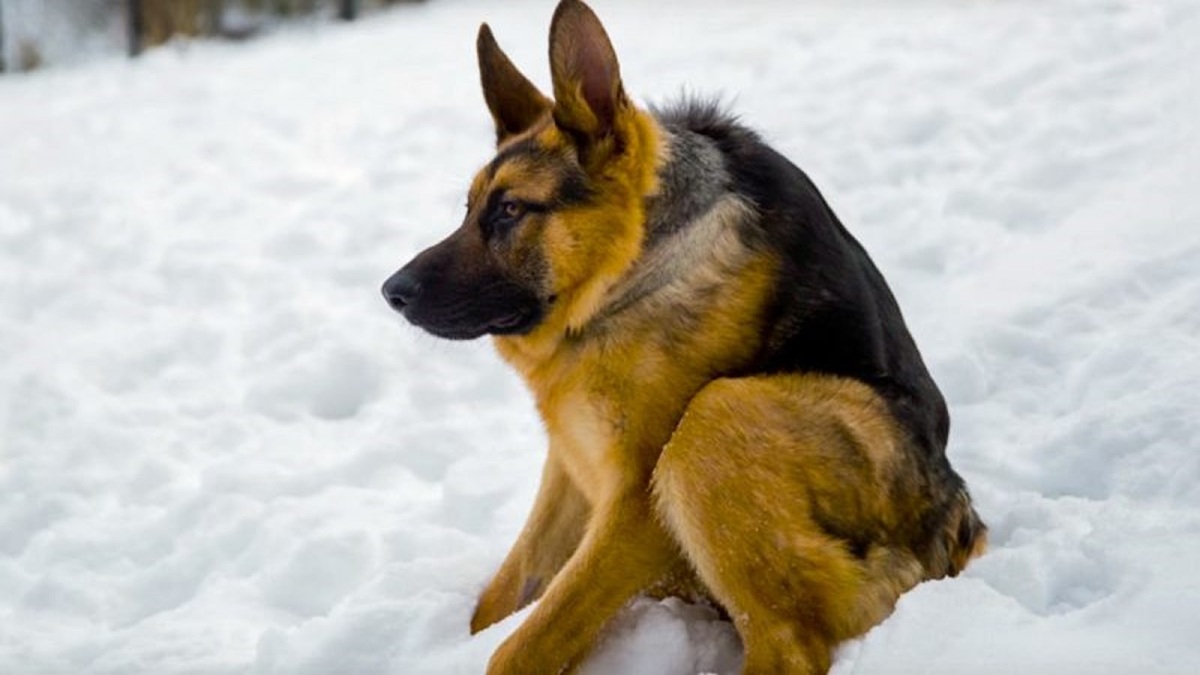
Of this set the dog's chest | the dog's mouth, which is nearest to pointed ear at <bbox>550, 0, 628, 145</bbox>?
the dog's mouth

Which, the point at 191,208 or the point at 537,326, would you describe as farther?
the point at 191,208

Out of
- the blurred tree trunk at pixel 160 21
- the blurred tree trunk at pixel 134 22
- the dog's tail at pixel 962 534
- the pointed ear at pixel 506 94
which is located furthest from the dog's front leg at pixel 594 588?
the blurred tree trunk at pixel 134 22

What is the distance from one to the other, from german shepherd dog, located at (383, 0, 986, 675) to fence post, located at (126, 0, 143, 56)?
40.3 feet

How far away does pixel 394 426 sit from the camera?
6059 mm

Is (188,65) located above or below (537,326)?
below

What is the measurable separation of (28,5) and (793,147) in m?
12.9

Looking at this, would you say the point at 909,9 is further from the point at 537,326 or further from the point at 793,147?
the point at 537,326

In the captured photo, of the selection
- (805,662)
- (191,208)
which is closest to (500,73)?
(805,662)

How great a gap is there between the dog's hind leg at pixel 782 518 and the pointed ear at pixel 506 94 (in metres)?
1.24

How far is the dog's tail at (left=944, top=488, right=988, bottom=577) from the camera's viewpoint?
3852 mm

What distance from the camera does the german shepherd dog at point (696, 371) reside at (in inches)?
139

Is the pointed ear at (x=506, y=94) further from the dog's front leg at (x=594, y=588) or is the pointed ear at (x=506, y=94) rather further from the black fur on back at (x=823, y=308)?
the dog's front leg at (x=594, y=588)

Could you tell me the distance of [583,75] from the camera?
3.80 meters

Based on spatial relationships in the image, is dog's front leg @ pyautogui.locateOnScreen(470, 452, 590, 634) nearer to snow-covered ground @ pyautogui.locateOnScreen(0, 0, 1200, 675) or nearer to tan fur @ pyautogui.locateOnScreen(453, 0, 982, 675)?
snow-covered ground @ pyautogui.locateOnScreen(0, 0, 1200, 675)
